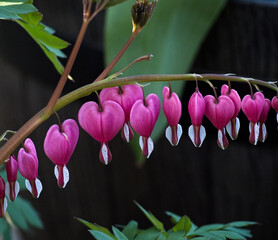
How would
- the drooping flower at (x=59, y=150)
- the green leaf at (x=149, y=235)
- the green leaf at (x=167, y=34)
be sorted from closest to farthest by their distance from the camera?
the drooping flower at (x=59, y=150), the green leaf at (x=149, y=235), the green leaf at (x=167, y=34)

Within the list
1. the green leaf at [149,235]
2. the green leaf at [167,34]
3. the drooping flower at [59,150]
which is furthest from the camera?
the green leaf at [167,34]

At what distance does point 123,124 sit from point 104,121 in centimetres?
3

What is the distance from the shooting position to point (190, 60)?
45.4 inches

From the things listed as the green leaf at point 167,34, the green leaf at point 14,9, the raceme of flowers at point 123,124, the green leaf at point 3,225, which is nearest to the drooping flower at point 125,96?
the raceme of flowers at point 123,124

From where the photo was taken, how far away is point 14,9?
0.51m

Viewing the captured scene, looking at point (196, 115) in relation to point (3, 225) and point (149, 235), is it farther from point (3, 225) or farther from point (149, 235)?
point (3, 225)

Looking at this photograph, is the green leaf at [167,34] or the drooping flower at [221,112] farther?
the green leaf at [167,34]

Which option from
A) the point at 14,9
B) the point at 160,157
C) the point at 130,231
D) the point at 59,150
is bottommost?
the point at 160,157

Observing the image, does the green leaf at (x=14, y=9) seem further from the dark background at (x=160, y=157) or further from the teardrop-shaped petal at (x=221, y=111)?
the dark background at (x=160, y=157)

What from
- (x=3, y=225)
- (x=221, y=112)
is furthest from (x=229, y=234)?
(x=3, y=225)

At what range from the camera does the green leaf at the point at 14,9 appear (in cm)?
50

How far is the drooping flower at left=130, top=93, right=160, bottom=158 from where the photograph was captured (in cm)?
47

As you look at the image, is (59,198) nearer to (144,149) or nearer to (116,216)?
(116,216)

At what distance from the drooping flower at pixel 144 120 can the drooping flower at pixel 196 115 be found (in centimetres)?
3
